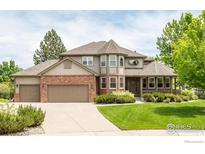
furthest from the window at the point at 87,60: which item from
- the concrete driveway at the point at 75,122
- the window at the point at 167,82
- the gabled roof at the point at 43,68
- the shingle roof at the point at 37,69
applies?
the concrete driveway at the point at 75,122

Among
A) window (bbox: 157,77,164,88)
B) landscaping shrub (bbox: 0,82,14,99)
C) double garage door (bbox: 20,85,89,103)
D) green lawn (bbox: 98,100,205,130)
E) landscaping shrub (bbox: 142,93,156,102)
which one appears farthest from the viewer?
window (bbox: 157,77,164,88)

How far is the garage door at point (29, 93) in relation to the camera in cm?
2377

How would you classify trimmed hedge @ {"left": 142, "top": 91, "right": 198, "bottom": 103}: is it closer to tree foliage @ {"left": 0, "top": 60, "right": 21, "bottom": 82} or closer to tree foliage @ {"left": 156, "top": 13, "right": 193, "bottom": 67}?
tree foliage @ {"left": 156, "top": 13, "right": 193, "bottom": 67}

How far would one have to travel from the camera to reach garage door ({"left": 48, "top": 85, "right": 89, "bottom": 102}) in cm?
2191

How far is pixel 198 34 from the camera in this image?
15.3m

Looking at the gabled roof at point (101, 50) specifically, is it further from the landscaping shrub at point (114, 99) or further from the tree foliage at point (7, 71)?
the tree foliage at point (7, 71)

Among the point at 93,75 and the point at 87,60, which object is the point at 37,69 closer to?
the point at 87,60

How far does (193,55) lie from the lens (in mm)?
15062

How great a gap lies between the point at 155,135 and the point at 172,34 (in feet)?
30.4

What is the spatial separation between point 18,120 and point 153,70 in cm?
1599

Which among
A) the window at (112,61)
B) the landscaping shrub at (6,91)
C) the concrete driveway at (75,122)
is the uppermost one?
the window at (112,61)

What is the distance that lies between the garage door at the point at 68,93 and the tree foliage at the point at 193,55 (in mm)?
8704

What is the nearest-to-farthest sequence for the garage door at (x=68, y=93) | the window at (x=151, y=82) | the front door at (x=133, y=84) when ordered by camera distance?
the garage door at (x=68, y=93) → the window at (x=151, y=82) → the front door at (x=133, y=84)

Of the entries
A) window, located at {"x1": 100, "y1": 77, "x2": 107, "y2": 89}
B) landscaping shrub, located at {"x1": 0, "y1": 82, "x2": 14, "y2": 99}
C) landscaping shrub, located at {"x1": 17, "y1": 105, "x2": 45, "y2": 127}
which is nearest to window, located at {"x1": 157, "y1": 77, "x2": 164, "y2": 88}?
window, located at {"x1": 100, "y1": 77, "x2": 107, "y2": 89}
